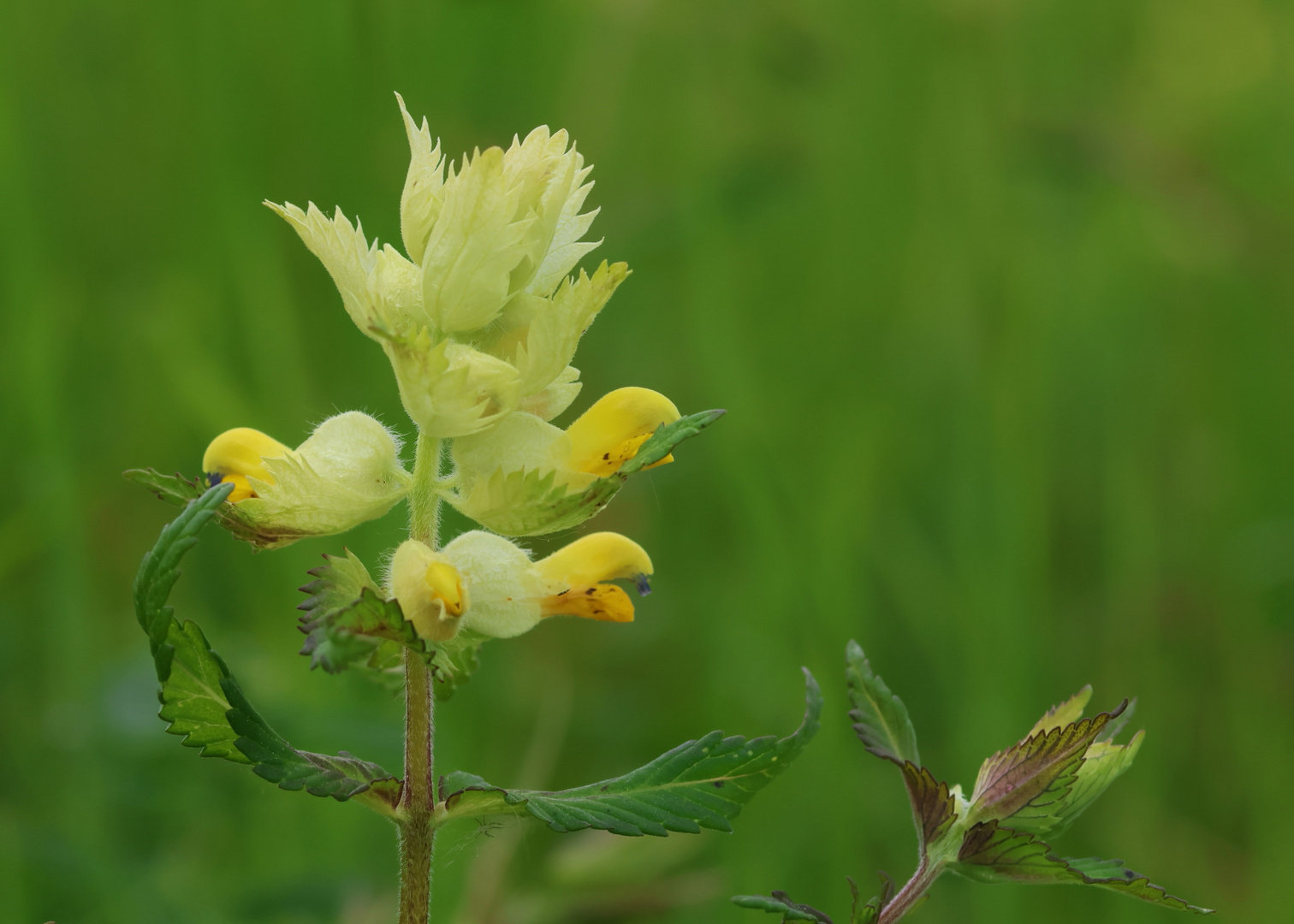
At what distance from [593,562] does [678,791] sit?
218 millimetres

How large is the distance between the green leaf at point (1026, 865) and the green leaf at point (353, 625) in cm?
49

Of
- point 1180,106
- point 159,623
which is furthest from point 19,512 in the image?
point 1180,106

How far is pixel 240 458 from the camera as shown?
111 centimetres

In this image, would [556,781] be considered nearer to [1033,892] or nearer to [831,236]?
[1033,892]

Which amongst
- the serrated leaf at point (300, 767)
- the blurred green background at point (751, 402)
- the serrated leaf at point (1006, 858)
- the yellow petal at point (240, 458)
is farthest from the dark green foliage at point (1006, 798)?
the blurred green background at point (751, 402)

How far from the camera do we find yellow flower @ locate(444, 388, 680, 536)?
1046 mm

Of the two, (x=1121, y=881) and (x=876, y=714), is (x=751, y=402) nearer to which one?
(x=876, y=714)

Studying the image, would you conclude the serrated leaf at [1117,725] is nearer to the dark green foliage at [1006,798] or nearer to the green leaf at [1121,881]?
the dark green foliage at [1006,798]

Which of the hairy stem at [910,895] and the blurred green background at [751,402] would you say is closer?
the hairy stem at [910,895]

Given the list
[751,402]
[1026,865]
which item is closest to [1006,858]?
[1026,865]

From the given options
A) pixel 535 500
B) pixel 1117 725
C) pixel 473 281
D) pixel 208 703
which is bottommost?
pixel 1117 725

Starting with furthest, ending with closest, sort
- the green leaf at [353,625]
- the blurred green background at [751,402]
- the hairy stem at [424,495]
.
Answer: the blurred green background at [751,402] → the hairy stem at [424,495] → the green leaf at [353,625]

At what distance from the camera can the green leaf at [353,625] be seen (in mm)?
831

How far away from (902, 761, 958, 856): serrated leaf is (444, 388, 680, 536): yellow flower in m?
0.37
